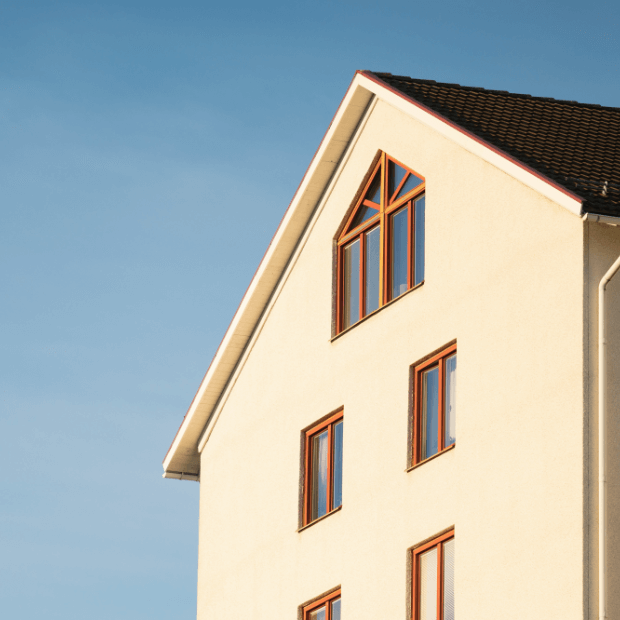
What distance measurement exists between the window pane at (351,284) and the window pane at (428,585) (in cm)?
529

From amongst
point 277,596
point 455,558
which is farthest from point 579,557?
point 277,596

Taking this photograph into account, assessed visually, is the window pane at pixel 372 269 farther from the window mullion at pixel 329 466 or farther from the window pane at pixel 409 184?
the window mullion at pixel 329 466

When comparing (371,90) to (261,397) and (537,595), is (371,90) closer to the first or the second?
(261,397)

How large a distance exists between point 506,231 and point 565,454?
4129 millimetres

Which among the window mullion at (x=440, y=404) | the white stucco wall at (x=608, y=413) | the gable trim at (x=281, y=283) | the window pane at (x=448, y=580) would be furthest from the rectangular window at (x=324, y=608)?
the white stucco wall at (x=608, y=413)

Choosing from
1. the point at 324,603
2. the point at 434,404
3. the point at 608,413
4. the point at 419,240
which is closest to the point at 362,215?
the point at 419,240

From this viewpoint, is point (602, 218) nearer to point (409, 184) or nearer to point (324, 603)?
point (409, 184)

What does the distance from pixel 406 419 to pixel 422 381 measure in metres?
0.70

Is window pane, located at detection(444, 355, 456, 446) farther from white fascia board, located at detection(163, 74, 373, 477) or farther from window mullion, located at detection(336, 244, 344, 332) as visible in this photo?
white fascia board, located at detection(163, 74, 373, 477)

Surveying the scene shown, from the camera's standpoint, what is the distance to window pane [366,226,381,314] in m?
28.3

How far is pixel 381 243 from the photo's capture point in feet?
93.6

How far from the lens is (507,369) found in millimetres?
23875

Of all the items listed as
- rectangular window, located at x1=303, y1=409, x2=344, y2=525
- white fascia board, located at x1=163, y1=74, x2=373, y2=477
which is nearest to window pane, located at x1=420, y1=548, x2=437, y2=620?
rectangular window, located at x1=303, y1=409, x2=344, y2=525

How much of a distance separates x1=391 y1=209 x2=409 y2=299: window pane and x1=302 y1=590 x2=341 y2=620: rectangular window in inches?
213
